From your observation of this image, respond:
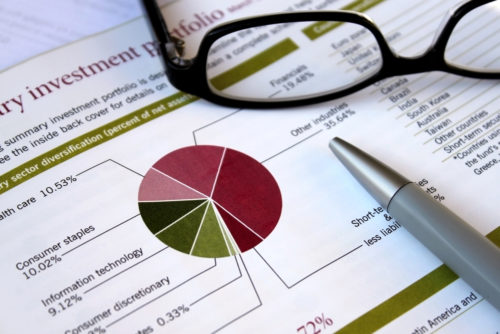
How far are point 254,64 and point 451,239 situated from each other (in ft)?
0.83

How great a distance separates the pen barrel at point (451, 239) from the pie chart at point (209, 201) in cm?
10

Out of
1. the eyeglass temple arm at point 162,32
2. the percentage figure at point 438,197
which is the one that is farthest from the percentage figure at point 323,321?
the eyeglass temple arm at point 162,32

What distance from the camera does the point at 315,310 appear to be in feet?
1.27

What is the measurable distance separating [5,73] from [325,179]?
0.31 meters

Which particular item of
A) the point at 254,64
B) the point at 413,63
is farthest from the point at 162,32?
the point at 413,63

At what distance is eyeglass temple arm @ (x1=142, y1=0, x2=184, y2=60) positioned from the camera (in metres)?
0.49

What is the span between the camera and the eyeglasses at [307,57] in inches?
18.8

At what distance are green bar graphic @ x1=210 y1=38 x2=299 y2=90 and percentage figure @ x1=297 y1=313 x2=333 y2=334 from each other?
236 mm

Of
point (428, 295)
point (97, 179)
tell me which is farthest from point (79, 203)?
point (428, 295)

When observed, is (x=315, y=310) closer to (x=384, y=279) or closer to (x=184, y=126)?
(x=384, y=279)

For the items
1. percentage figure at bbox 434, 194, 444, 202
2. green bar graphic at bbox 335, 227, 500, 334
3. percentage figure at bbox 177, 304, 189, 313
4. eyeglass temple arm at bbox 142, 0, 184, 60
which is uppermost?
eyeglass temple arm at bbox 142, 0, 184, 60

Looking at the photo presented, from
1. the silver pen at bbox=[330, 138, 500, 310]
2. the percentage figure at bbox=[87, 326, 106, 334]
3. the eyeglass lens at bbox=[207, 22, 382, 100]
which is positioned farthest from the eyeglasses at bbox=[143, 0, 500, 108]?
the percentage figure at bbox=[87, 326, 106, 334]

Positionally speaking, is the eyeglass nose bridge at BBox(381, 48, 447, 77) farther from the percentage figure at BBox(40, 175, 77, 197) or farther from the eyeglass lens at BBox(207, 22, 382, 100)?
the percentage figure at BBox(40, 175, 77, 197)

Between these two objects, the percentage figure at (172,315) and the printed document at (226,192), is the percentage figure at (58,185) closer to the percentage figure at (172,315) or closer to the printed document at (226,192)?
the printed document at (226,192)
